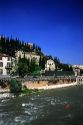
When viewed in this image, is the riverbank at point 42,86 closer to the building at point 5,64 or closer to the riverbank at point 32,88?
the riverbank at point 32,88

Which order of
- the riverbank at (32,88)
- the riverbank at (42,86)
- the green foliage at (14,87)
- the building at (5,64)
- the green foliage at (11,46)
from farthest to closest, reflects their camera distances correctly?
the green foliage at (11,46) < the building at (5,64) < the riverbank at (42,86) < the green foliage at (14,87) < the riverbank at (32,88)

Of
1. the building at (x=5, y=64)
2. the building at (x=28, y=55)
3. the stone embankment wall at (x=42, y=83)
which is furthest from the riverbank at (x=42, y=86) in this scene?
the building at (x=28, y=55)

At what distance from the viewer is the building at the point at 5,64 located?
76875mm

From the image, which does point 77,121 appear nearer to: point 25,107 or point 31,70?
point 25,107

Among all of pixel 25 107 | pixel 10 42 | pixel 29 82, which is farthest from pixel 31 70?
pixel 25 107

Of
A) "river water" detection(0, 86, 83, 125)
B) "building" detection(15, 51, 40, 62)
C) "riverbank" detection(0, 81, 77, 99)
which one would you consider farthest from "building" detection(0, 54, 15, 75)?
"river water" detection(0, 86, 83, 125)

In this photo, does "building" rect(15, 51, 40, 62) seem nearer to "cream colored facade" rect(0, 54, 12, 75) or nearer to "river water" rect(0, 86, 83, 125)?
"cream colored facade" rect(0, 54, 12, 75)

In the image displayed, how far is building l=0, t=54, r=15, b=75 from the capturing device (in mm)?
76875

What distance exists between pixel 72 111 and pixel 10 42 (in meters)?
56.9

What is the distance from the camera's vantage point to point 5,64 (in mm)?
77938

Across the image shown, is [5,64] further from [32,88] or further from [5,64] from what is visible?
[32,88]

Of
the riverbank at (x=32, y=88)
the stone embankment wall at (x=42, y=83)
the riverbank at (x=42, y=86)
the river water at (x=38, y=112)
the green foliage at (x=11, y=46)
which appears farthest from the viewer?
the green foliage at (x=11, y=46)

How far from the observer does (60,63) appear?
12625 centimetres

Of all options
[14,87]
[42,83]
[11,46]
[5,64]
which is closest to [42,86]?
[42,83]
